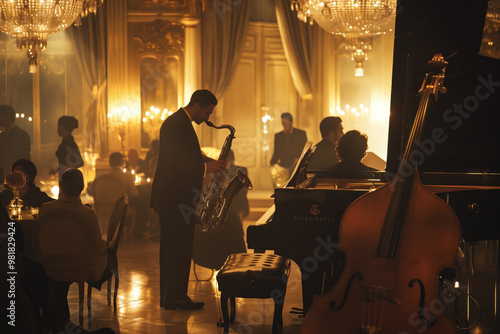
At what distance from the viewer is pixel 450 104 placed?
4172mm

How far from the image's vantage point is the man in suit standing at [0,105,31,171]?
6.75 meters

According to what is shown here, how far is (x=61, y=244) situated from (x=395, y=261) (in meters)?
2.08

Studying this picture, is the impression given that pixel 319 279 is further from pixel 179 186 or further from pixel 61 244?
pixel 61 244

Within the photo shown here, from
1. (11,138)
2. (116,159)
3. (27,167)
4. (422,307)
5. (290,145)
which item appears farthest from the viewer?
(290,145)

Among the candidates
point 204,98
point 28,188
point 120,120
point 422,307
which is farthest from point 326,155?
point 120,120

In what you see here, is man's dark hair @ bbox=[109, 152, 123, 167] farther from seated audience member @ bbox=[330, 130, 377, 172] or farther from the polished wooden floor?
seated audience member @ bbox=[330, 130, 377, 172]

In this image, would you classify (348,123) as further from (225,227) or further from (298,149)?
(225,227)

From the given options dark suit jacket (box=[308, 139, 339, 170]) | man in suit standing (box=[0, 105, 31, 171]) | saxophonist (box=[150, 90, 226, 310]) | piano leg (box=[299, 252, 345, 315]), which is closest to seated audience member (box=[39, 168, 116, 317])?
saxophonist (box=[150, 90, 226, 310])

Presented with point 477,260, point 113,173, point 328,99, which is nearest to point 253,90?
point 328,99

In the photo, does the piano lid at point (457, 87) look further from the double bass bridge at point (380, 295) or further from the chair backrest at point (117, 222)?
the chair backrest at point (117, 222)

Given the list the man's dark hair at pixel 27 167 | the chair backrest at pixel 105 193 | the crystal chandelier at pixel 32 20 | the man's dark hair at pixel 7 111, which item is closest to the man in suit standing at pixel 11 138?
the man's dark hair at pixel 7 111

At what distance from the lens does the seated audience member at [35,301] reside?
273 cm

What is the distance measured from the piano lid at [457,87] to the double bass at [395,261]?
108 centimetres

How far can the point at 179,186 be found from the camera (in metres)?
4.78
